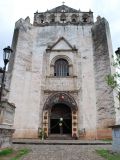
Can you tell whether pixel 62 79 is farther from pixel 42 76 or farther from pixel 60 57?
pixel 60 57

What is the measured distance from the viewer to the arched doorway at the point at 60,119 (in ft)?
63.0

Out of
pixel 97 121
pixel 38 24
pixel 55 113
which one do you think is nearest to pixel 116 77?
pixel 97 121

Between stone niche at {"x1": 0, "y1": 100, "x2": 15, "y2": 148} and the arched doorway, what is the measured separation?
9.29m

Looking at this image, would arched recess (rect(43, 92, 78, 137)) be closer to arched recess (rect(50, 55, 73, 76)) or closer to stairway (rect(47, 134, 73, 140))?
stairway (rect(47, 134, 73, 140))

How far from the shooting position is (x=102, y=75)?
1983 centimetres

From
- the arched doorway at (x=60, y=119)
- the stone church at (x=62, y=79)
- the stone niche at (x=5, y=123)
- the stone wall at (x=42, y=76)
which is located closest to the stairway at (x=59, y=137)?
the stone church at (x=62, y=79)

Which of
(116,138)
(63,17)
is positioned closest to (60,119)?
(116,138)

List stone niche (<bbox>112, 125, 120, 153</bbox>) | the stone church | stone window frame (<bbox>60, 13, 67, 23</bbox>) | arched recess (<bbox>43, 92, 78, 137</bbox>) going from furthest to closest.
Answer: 1. stone window frame (<bbox>60, 13, 67, 23</bbox>)
2. the stone church
3. arched recess (<bbox>43, 92, 78, 137</bbox>)
4. stone niche (<bbox>112, 125, 120, 153</bbox>)

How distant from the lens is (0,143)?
28.5 ft

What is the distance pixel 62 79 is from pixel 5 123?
11378mm

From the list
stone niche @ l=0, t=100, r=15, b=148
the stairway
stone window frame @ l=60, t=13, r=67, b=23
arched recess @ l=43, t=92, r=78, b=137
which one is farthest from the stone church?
stone niche @ l=0, t=100, r=15, b=148

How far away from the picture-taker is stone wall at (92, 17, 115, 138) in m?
18.2

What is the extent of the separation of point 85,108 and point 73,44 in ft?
22.9

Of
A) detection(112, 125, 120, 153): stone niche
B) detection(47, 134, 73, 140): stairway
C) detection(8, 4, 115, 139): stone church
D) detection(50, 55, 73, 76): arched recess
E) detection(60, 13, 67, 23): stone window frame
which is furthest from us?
detection(60, 13, 67, 23): stone window frame
